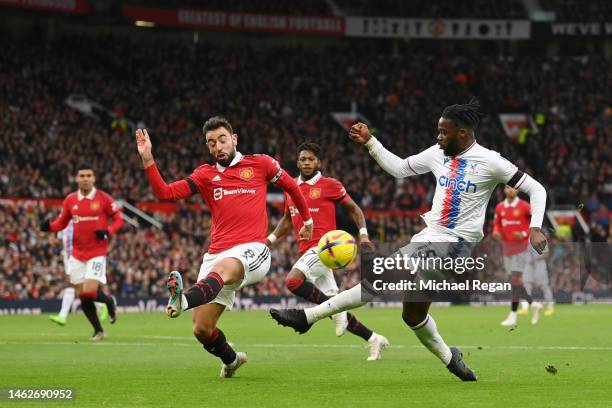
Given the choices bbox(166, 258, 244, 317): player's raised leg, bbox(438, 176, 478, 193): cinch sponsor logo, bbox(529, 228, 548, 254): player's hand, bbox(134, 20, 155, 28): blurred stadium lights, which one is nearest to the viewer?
bbox(529, 228, 548, 254): player's hand

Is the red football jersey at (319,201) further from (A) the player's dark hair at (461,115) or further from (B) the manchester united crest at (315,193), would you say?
(A) the player's dark hair at (461,115)

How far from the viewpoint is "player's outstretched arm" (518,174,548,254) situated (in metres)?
9.87

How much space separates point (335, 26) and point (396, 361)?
37133 millimetres

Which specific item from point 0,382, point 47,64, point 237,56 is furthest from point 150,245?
point 0,382

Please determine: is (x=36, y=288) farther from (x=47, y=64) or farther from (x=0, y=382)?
(x=0, y=382)

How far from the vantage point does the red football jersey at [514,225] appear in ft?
76.1

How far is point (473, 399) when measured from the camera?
9.49 meters

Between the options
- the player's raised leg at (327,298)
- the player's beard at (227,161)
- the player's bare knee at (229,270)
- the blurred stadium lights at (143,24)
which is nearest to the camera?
the player's bare knee at (229,270)

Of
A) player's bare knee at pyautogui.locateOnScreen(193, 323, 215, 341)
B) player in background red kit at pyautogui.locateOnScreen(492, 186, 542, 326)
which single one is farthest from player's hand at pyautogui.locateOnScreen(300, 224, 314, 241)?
player in background red kit at pyautogui.locateOnScreen(492, 186, 542, 326)

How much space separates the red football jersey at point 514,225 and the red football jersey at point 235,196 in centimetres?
1222

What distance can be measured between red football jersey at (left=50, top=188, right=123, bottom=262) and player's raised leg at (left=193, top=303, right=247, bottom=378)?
7348mm

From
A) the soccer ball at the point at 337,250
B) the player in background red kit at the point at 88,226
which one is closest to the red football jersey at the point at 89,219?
the player in background red kit at the point at 88,226

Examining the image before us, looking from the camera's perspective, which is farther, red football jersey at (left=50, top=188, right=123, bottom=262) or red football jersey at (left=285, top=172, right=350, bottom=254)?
red football jersey at (left=50, top=188, right=123, bottom=262)

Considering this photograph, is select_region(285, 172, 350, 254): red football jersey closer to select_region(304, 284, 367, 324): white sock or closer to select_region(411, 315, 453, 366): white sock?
select_region(304, 284, 367, 324): white sock
